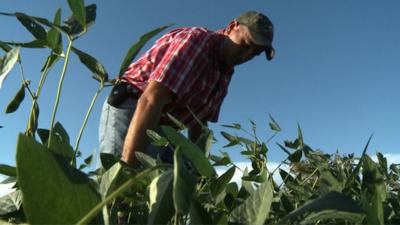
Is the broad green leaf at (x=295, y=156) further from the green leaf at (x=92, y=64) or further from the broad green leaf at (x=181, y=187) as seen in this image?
the broad green leaf at (x=181, y=187)

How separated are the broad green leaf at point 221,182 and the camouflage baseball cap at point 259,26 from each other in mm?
2253

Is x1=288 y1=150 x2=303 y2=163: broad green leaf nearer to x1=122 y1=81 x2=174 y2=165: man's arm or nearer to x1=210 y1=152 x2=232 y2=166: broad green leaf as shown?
x1=210 y1=152 x2=232 y2=166: broad green leaf

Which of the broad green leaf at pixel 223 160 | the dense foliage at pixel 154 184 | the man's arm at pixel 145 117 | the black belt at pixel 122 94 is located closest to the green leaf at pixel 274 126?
the dense foliage at pixel 154 184

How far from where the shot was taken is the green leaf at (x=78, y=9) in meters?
0.43

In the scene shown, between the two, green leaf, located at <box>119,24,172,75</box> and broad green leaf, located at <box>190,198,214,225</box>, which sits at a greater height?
green leaf, located at <box>119,24,172,75</box>

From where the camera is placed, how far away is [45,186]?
0.76 ft

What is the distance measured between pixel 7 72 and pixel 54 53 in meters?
0.10

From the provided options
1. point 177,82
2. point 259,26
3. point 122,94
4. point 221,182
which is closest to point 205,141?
point 221,182

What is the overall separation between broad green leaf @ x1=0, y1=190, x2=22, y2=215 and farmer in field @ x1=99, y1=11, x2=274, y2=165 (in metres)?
1.39

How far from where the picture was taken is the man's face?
258 centimetres

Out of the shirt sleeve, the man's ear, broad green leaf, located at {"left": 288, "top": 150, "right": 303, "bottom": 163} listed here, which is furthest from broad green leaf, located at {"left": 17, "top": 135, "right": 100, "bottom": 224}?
the man's ear

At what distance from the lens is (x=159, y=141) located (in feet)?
2.39

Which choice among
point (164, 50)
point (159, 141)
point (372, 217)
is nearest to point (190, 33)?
point (164, 50)

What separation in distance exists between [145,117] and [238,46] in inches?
33.6
